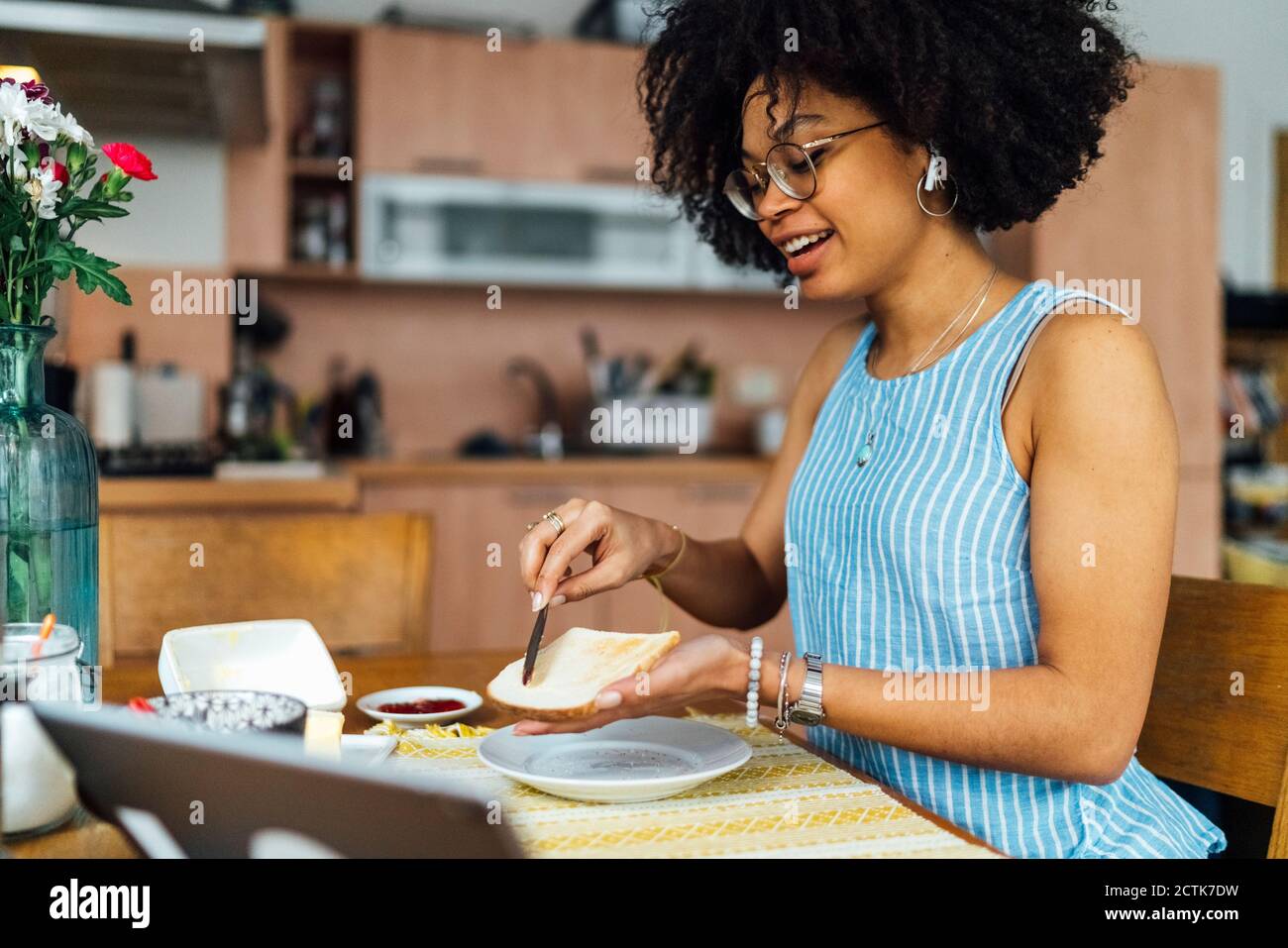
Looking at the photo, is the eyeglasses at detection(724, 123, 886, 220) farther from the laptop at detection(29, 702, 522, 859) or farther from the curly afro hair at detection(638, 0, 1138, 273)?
the laptop at detection(29, 702, 522, 859)

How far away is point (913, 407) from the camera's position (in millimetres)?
1245

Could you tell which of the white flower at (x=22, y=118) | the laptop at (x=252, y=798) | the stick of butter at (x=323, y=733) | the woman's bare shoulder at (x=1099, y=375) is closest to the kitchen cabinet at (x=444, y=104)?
the white flower at (x=22, y=118)

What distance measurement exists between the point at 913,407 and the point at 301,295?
305cm

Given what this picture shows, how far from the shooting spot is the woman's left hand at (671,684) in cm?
86

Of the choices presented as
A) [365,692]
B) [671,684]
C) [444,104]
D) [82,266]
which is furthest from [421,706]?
[444,104]

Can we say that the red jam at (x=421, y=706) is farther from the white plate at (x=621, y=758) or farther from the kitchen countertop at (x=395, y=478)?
the kitchen countertop at (x=395, y=478)

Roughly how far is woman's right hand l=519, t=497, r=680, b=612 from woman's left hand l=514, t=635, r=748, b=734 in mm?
131

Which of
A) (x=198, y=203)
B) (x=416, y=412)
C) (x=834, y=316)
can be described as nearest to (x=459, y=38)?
(x=198, y=203)

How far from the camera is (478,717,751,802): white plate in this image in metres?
0.84

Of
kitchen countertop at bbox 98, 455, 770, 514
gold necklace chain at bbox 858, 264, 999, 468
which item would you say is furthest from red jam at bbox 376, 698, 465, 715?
kitchen countertop at bbox 98, 455, 770, 514

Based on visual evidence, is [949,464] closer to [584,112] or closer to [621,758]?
[621,758]

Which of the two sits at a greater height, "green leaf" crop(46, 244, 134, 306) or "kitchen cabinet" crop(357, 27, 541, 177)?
"kitchen cabinet" crop(357, 27, 541, 177)

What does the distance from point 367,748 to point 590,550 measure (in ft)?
1.12

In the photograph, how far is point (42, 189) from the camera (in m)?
0.97
